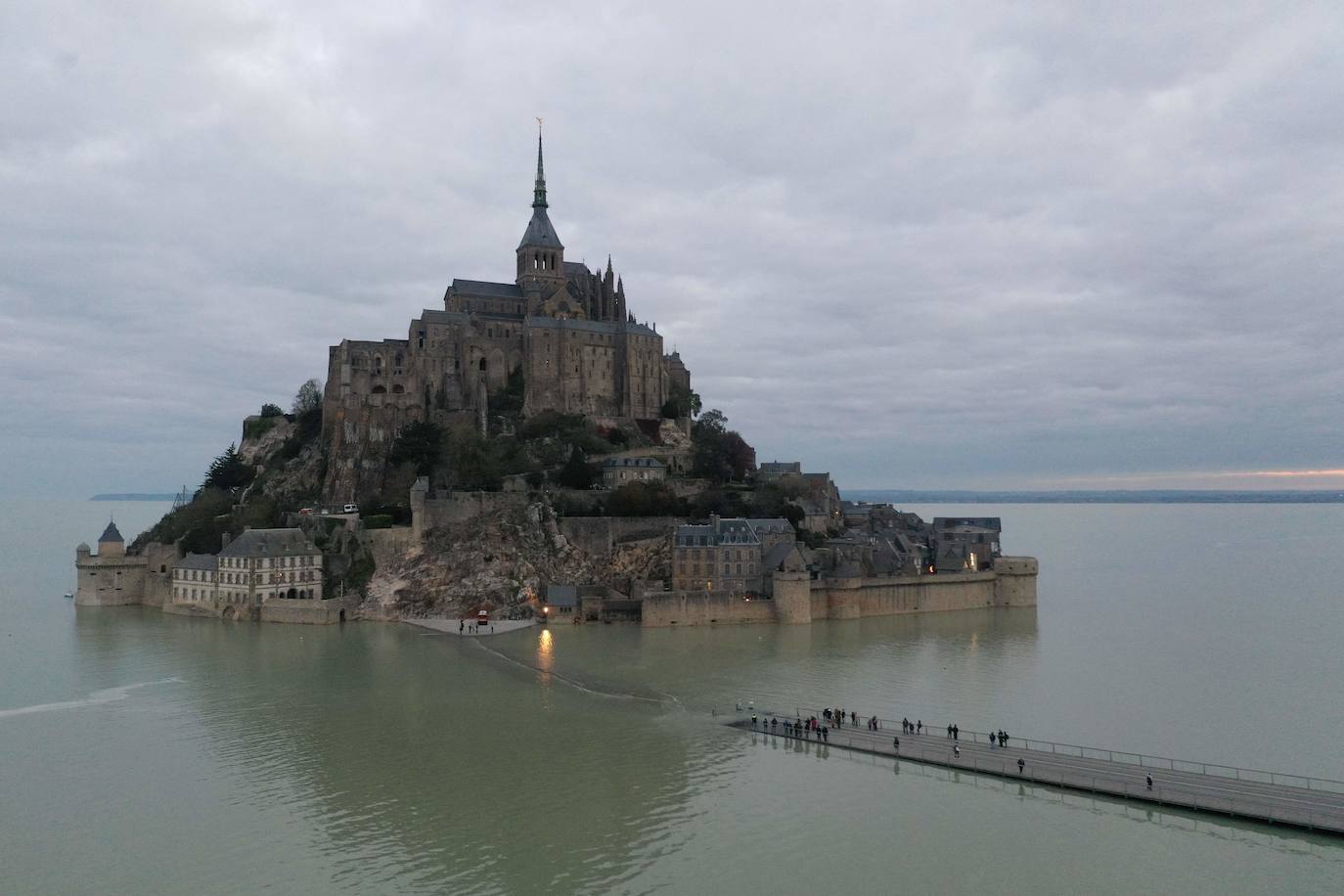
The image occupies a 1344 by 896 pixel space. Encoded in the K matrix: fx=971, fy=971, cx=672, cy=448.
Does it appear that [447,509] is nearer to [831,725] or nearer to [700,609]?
[700,609]

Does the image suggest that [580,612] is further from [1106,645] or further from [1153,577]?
[1153,577]

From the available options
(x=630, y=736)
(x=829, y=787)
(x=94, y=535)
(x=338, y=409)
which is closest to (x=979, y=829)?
(x=829, y=787)

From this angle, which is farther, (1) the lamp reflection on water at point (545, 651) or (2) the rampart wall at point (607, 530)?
(2) the rampart wall at point (607, 530)

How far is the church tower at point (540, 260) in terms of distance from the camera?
7562 cm

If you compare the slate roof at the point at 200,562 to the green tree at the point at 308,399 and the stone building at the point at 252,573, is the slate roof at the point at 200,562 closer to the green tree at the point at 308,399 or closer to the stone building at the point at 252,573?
the stone building at the point at 252,573

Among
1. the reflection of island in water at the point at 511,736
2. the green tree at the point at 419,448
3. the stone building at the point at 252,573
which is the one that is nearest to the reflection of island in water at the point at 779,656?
the reflection of island in water at the point at 511,736

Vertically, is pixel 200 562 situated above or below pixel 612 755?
above

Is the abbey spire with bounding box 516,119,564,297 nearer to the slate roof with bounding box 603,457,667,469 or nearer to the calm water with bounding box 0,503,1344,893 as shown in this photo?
the slate roof with bounding box 603,457,667,469

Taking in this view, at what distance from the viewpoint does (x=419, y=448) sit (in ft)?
193

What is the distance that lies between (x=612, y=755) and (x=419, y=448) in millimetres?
36017

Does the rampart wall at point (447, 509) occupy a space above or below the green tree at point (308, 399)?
below

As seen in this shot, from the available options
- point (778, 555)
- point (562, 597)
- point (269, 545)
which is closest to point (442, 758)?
point (562, 597)

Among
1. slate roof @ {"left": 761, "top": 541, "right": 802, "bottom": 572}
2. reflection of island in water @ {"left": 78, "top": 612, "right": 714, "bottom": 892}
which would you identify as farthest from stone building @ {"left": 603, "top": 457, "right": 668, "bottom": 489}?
reflection of island in water @ {"left": 78, "top": 612, "right": 714, "bottom": 892}

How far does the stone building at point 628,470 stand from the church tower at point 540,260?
19775 millimetres
